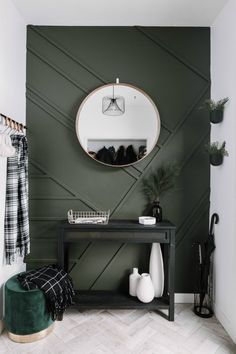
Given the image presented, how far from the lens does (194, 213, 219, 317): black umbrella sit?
7.72ft

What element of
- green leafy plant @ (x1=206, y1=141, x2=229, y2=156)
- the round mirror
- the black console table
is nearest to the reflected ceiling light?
the round mirror

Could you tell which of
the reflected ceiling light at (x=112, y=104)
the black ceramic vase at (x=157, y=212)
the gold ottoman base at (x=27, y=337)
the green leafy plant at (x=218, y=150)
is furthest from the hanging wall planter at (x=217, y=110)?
the gold ottoman base at (x=27, y=337)

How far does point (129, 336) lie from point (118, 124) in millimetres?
1834

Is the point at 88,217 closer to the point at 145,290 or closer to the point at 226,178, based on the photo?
the point at 145,290

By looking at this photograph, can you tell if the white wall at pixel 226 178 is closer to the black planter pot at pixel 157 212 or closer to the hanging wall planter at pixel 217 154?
the hanging wall planter at pixel 217 154

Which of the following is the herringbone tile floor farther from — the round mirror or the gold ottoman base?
the round mirror

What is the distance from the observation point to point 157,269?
96.7 inches

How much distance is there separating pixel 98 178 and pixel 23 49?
1441 mm

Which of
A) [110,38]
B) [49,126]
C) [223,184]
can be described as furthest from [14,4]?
[223,184]

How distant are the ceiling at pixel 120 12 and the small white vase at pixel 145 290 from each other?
2.37 m

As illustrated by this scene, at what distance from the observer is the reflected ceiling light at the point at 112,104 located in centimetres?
255

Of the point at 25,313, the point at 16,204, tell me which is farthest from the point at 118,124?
the point at 25,313

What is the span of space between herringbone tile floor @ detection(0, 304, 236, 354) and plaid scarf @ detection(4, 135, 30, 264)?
69 centimetres

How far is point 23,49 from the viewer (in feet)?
8.32
